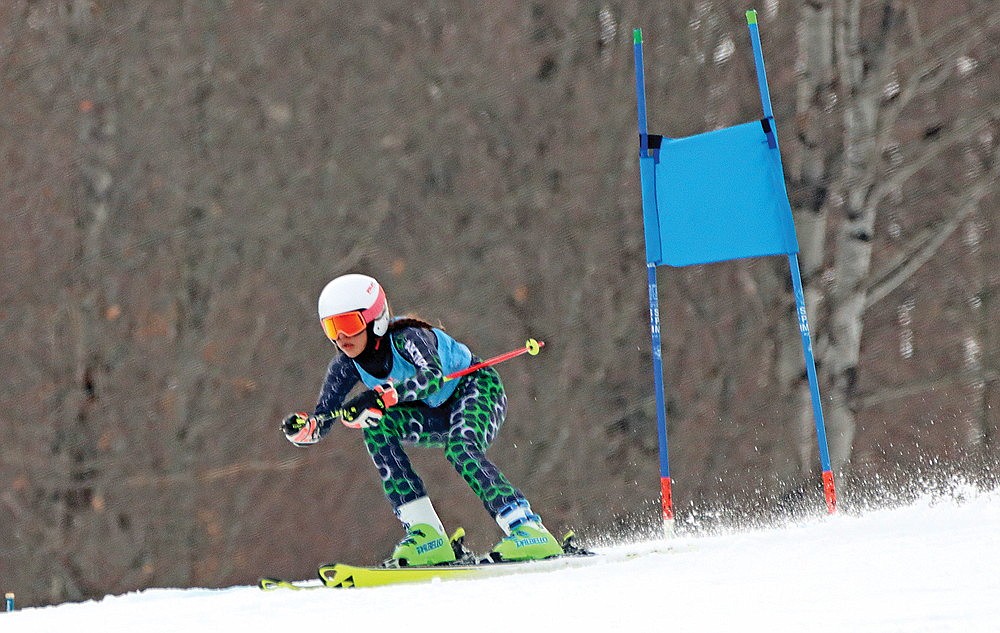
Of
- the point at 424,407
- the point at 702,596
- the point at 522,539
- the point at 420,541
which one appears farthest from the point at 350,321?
the point at 702,596

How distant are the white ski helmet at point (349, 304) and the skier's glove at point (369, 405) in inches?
8.6

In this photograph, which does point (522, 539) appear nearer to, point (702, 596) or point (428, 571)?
point (428, 571)

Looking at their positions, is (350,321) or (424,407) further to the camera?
(424,407)

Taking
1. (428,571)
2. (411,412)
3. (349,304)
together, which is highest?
(349,304)

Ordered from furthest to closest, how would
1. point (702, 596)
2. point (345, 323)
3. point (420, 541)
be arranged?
point (420, 541)
point (345, 323)
point (702, 596)

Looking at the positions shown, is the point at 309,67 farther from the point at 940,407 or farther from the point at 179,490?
the point at 940,407

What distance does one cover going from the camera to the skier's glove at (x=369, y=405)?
391cm

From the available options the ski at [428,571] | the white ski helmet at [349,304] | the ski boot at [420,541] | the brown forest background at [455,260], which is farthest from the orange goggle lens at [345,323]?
the brown forest background at [455,260]

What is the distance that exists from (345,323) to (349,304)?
58mm

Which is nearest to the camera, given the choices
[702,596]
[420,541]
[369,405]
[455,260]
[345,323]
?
[702,596]

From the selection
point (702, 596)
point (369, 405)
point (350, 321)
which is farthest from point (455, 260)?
point (702, 596)

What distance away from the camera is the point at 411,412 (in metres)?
4.18

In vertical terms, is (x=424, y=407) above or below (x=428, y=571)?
above

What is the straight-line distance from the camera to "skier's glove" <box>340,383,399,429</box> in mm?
3908
